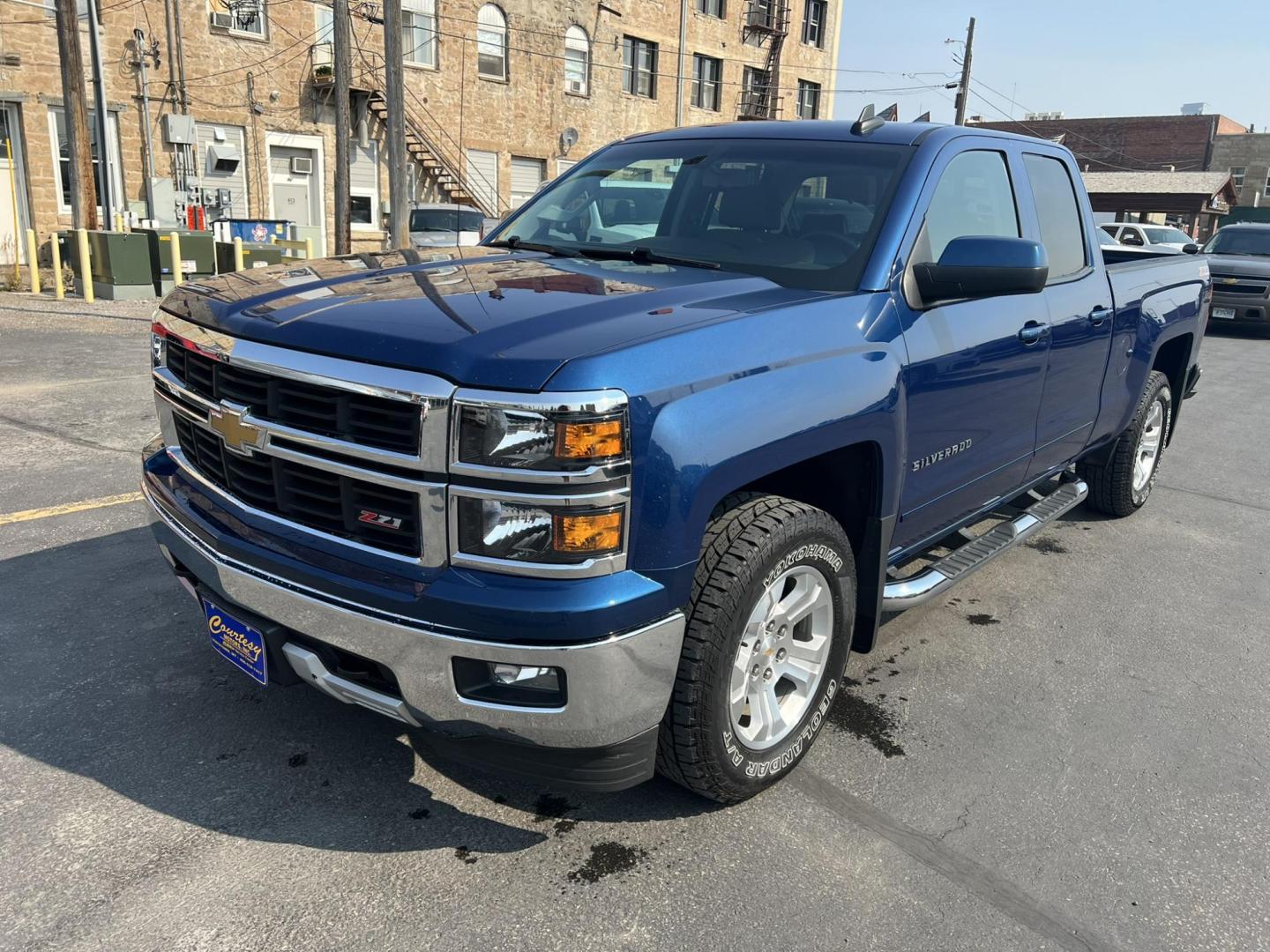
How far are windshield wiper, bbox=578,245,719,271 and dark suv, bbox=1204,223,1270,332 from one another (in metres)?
15.8

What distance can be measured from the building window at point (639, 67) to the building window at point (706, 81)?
6.29 feet

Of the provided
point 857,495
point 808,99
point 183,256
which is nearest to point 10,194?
point 183,256

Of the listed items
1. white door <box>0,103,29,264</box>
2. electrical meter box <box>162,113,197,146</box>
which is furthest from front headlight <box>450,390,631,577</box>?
electrical meter box <box>162,113,197,146</box>

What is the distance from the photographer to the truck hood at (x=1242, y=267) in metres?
16.0

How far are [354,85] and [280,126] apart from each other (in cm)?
226

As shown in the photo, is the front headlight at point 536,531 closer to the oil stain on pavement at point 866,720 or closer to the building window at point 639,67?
the oil stain on pavement at point 866,720

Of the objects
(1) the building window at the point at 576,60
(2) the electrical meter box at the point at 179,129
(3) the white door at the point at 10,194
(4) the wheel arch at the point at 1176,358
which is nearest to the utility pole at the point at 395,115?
(2) the electrical meter box at the point at 179,129

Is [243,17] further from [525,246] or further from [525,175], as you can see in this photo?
[525,246]

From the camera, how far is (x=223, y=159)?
2194 centimetres

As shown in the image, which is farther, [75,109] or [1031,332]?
[75,109]

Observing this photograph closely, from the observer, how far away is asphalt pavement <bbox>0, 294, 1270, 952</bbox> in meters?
2.39

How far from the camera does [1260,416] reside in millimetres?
9758

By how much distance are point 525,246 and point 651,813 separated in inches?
88.4

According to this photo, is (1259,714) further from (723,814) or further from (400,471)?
(400,471)
